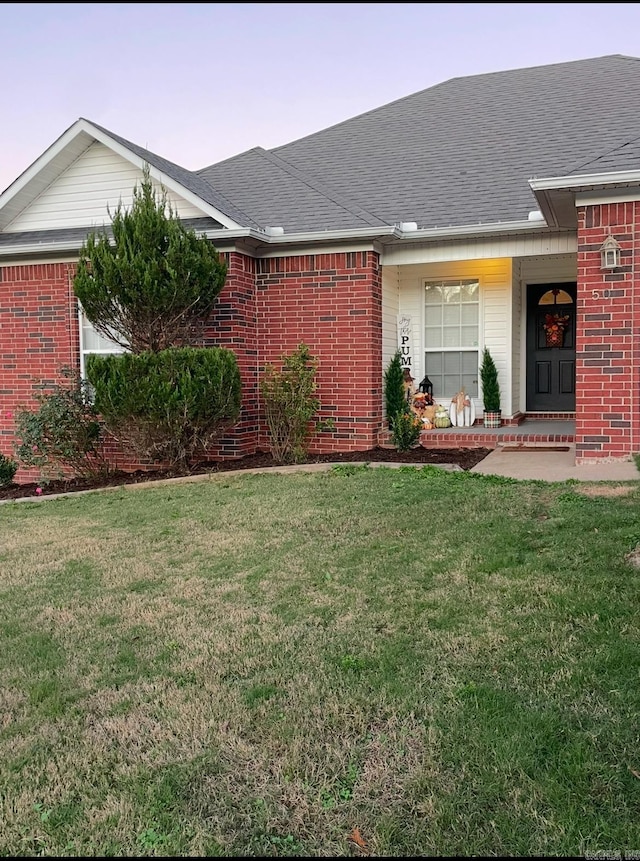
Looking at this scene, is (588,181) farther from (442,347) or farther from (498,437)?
(442,347)

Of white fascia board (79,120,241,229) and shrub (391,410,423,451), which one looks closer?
shrub (391,410,423,451)

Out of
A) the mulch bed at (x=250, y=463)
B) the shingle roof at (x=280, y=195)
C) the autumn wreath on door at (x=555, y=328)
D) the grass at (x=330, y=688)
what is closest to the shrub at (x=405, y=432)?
the mulch bed at (x=250, y=463)

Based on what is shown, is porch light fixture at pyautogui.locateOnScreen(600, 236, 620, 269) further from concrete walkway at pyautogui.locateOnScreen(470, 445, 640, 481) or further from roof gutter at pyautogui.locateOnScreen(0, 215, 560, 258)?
concrete walkway at pyautogui.locateOnScreen(470, 445, 640, 481)

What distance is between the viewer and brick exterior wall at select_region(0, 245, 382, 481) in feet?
33.0

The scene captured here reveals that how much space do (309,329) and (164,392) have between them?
266 centimetres

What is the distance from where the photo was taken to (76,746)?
2.84 metres

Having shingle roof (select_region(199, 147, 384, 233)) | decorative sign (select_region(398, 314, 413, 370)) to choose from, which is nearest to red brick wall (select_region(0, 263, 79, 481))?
shingle roof (select_region(199, 147, 384, 233))

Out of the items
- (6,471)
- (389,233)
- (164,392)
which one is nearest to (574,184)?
(389,233)

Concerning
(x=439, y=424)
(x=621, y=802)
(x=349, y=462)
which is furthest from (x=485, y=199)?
(x=621, y=802)

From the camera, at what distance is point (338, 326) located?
10.2 m

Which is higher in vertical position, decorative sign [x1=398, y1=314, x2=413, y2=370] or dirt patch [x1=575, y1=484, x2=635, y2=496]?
decorative sign [x1=398, y1=314, x2=413, y2=370]

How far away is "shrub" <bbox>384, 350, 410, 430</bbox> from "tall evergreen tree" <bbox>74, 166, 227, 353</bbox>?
286 centimetres

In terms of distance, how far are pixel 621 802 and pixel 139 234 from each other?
7.87 meters

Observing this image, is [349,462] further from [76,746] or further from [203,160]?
[203,160]
